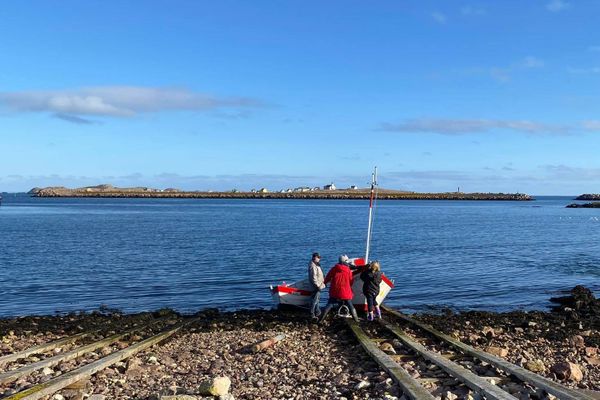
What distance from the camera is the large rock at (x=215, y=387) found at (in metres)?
10.3

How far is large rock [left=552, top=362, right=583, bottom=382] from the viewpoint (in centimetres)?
1230

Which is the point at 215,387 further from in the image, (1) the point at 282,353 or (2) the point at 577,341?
(2) the point at 577,341

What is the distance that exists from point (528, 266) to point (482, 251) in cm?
1010

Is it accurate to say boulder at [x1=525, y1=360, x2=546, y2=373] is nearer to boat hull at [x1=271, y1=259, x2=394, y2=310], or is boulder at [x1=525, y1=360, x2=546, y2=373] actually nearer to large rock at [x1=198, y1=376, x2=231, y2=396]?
large rock at [x1=198, y1=376, x2=231, y2=396]

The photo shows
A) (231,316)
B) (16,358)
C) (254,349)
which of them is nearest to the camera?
(16,358)

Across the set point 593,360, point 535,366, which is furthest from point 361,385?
point 593,360

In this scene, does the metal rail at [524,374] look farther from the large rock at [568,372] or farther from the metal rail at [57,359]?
the metal rail at [57,359]

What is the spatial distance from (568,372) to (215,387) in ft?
24.6

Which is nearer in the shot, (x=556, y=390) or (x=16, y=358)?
(x=556, y=390)

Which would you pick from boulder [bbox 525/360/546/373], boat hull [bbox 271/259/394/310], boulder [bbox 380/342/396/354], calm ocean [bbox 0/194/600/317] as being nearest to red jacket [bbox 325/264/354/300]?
boat hull [bbox 271/259/394/310]

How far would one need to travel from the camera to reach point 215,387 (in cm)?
1031

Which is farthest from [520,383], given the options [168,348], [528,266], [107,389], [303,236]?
[303,236]

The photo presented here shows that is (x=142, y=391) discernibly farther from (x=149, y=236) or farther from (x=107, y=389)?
(x=149, y=236)

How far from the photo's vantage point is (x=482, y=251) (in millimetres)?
51656
